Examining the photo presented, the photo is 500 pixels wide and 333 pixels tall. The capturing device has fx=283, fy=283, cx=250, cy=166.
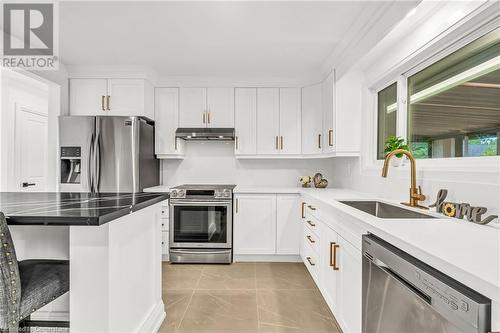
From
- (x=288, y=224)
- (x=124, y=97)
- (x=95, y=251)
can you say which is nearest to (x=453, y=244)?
(x=95, y=251)

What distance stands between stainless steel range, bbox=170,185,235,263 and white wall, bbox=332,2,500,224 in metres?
1.64

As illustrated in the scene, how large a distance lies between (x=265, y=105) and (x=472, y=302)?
11.0 feet

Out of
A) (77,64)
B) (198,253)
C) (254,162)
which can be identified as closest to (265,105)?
(254,162)

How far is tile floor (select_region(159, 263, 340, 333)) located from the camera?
216 centimetres

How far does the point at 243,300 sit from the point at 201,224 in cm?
118

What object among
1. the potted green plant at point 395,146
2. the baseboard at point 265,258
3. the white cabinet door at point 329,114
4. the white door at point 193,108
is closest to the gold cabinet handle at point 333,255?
the potted green plant at point 395,146

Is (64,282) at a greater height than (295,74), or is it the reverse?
(295,74)

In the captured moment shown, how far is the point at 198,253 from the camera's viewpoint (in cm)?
348

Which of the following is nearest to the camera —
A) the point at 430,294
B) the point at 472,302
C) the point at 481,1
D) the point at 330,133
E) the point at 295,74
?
the point at 472,302

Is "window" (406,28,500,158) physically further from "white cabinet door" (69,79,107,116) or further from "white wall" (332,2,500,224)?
"white cabinet door" (69,79,107,116)

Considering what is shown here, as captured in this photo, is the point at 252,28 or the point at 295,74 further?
the point at 295,74

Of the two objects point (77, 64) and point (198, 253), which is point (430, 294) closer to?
point (198, 253)

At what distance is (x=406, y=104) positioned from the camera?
8.07 ft

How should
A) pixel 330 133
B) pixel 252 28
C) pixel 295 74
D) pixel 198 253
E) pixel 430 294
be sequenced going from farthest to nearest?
pixel 295 74, pixel 198 253, pixel 330 133, pixel 252 28, pixel 430 294
